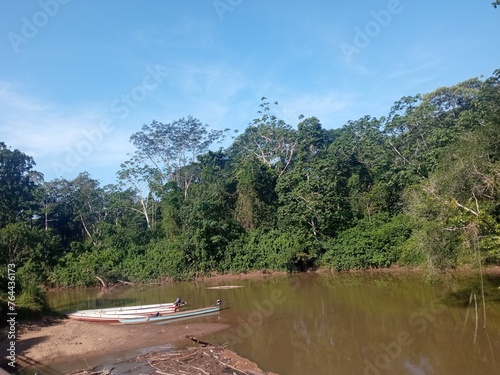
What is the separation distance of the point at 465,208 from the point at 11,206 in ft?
118

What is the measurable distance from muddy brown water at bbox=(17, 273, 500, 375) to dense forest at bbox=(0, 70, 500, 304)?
4452 millimetres

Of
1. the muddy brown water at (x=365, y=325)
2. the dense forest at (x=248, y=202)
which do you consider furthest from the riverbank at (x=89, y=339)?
the dense forest at (x=248, y=202)

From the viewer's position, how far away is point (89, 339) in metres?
12.5

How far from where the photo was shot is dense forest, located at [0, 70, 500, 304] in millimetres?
25844

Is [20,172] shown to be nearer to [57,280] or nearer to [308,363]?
[57,280]

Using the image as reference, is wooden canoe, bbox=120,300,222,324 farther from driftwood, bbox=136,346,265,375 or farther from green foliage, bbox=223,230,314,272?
green foliage, bbox=223,230,314,272

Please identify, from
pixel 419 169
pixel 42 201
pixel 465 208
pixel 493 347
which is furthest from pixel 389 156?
pixel 42 201

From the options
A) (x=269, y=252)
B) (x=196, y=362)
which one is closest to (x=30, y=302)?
(x=196, y=362)

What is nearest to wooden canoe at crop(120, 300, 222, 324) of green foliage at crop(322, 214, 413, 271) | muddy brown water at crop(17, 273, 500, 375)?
muddy brown water at crop(17, 273, 500, 375)

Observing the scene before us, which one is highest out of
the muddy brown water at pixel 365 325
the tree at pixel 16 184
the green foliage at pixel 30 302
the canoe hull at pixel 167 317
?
the tree at pixel 16 184

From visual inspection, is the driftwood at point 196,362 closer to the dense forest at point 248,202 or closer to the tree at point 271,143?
the dense forest at point 248,202

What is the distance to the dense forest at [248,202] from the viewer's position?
25.8 metres

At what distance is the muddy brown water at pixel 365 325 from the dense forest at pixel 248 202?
→ 445cm

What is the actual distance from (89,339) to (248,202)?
1898 centimetres
